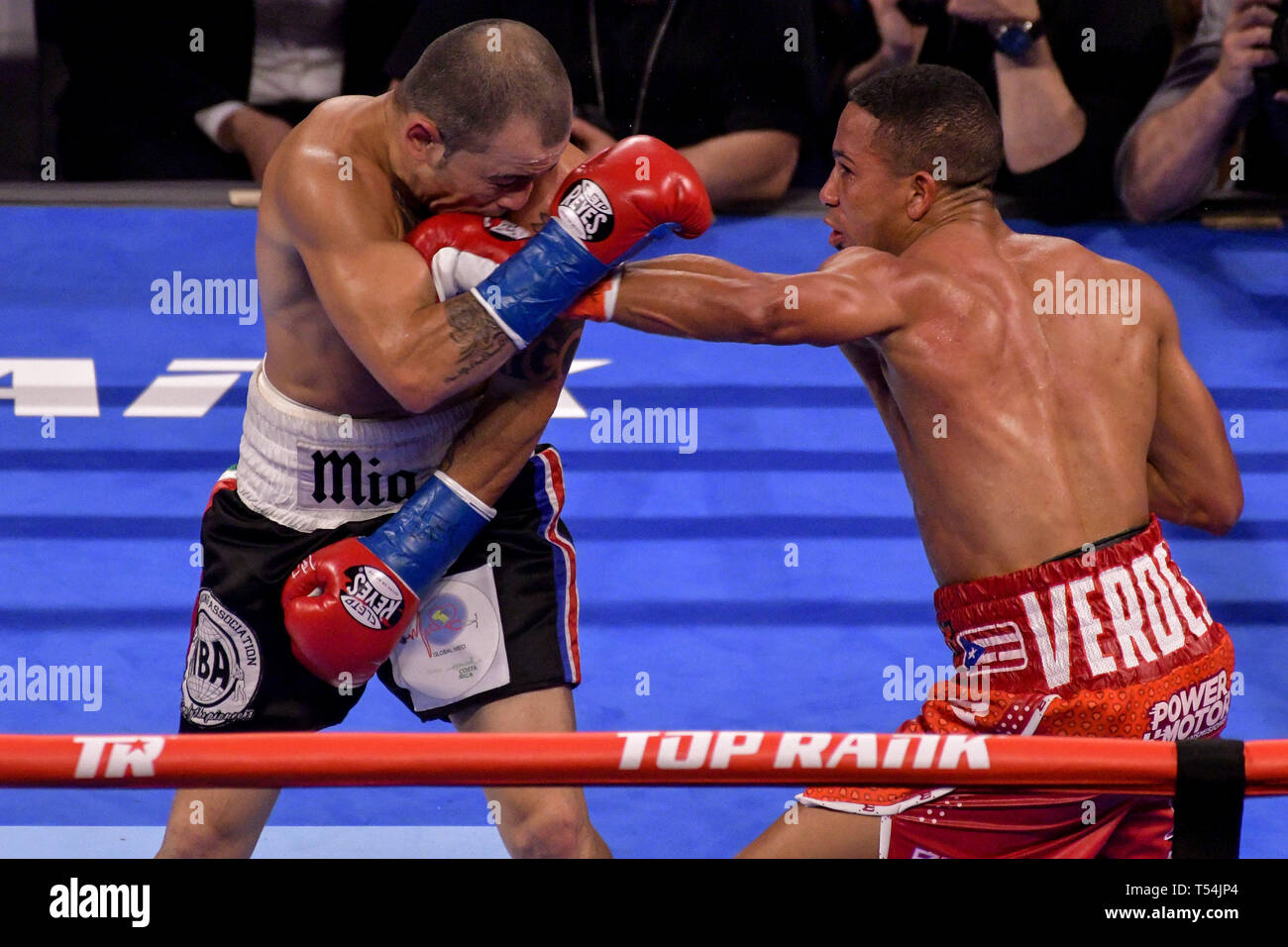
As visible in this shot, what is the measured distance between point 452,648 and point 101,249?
3.49m

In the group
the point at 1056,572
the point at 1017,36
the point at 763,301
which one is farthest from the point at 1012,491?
the point at 1017,36

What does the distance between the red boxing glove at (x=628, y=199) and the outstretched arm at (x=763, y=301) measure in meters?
0.07

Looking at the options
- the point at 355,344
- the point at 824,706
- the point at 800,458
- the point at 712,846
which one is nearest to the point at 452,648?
the point at 355,344

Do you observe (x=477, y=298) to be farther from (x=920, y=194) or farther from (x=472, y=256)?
(x=920, y=194)

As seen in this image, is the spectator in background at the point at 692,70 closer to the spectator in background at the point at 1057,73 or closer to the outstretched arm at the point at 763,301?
the spectator in background at the point at 1057,73

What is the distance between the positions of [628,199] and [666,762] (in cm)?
89

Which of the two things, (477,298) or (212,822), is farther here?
(212,822)

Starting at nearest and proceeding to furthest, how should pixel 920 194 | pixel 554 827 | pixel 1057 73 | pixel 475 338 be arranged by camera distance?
pixel 475 338, pixel 554 827, pixel 920 194, pixel 1057 73

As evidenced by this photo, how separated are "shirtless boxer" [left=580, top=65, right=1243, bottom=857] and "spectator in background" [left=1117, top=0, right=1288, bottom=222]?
121 inches

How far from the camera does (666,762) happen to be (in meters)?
1.54

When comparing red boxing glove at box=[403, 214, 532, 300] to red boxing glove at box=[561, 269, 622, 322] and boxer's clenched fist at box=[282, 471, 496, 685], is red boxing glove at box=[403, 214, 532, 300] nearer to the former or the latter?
red boxing glove at box=[561, 269, 622, 322]

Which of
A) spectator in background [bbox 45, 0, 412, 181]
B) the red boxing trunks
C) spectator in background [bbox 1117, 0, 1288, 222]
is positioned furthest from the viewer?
spectator in background [bbox 45, 0, 412, 181]

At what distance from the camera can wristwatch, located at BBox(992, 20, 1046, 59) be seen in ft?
16.4

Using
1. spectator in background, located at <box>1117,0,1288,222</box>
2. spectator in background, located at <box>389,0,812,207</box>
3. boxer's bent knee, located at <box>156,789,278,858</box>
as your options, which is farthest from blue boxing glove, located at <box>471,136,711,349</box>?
spectator in background, located at <box>1117,0,1288,222</box>
